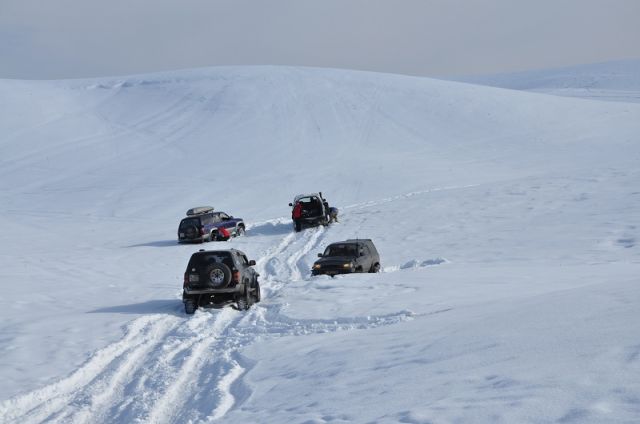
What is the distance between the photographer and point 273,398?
29.3 feet

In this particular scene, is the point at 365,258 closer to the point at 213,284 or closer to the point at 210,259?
the point at 210,259

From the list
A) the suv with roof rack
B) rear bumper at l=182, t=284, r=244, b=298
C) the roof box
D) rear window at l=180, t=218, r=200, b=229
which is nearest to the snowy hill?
the roof box

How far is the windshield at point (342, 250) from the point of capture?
2192cm

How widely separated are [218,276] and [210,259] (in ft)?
2.34

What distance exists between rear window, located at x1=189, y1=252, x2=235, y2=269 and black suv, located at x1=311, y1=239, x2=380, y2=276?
512cm

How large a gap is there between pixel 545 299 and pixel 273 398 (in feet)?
16.8

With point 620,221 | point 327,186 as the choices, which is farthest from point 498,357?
point 327,186

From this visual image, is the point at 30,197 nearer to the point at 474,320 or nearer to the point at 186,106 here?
the point at 186,106

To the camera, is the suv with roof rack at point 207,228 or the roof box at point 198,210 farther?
the roof box at point 198,210

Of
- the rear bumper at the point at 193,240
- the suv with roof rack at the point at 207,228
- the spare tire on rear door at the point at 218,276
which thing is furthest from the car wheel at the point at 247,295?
the suv with roof rack at the point at 207,228

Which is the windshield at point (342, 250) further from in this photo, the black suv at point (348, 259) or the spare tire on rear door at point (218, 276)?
the spare tire on rear door at point (218, 276)

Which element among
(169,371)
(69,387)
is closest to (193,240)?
(169,371)

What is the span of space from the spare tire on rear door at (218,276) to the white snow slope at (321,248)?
0.78 metres

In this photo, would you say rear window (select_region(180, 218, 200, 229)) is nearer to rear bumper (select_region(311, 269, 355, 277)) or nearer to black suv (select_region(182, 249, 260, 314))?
rear bumper (select_region(311, 269, 355, 277))
